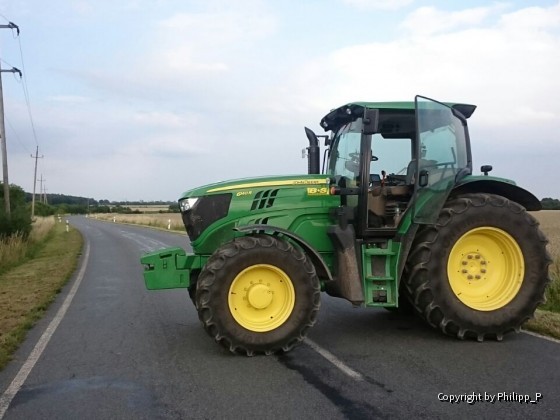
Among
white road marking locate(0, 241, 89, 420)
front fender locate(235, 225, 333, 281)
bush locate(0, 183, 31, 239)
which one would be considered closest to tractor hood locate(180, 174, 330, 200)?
front fender locate(235, 225, 333, 281)

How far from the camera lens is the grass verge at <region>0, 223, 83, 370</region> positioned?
7414mm

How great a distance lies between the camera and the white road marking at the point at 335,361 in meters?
5.31

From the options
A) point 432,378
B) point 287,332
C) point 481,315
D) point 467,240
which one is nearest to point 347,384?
point 432,378

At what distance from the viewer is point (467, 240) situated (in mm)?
6801

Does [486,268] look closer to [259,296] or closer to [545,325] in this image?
[545,325]

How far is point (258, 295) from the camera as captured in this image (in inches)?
240

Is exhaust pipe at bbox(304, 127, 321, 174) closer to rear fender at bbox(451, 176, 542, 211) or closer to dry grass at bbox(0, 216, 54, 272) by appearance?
rear fender at bbox(451, 176, 542, 211)

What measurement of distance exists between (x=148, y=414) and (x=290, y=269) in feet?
7.26

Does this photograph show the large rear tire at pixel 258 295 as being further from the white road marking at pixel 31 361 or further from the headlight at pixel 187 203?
the white road marking at pixel 31 361

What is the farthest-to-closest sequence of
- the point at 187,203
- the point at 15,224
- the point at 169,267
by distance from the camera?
the point at 15,224, the point at 187,203, the point at 169,267

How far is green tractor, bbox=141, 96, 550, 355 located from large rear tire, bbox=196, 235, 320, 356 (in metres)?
0.01

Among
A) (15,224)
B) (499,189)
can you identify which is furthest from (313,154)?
(15,224)

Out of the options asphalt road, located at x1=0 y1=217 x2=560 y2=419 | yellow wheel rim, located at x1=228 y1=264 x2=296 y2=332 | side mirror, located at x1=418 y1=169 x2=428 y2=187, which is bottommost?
asphalt road, located at x1=0 y1=217 x2=560 y2=419

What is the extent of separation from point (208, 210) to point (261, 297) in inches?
49.4
